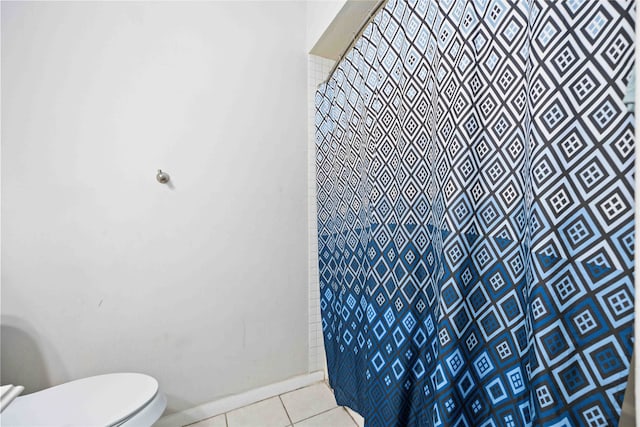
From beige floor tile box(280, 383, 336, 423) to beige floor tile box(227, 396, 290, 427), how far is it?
40mm

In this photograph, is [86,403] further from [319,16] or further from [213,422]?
[319,16]

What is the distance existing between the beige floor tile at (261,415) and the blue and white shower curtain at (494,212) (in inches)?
17.6

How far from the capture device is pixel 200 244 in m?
1.28

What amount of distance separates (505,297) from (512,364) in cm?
14

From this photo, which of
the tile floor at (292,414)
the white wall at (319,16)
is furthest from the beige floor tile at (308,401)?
the white wall at (319,16)

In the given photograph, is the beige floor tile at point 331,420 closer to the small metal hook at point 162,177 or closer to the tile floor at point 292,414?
the tile floor at point 292,414

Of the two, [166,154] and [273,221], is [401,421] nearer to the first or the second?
[273,221]

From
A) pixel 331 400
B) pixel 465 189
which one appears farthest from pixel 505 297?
pixel 331 400

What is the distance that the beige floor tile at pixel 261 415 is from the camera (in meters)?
1.24

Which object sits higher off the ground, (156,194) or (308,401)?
(156,194)

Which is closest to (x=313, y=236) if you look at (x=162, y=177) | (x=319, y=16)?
(x=162, y=177)

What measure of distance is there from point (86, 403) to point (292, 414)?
2.75 feet

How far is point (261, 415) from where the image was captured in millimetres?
1288

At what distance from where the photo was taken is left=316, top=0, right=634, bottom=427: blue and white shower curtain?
42cm
